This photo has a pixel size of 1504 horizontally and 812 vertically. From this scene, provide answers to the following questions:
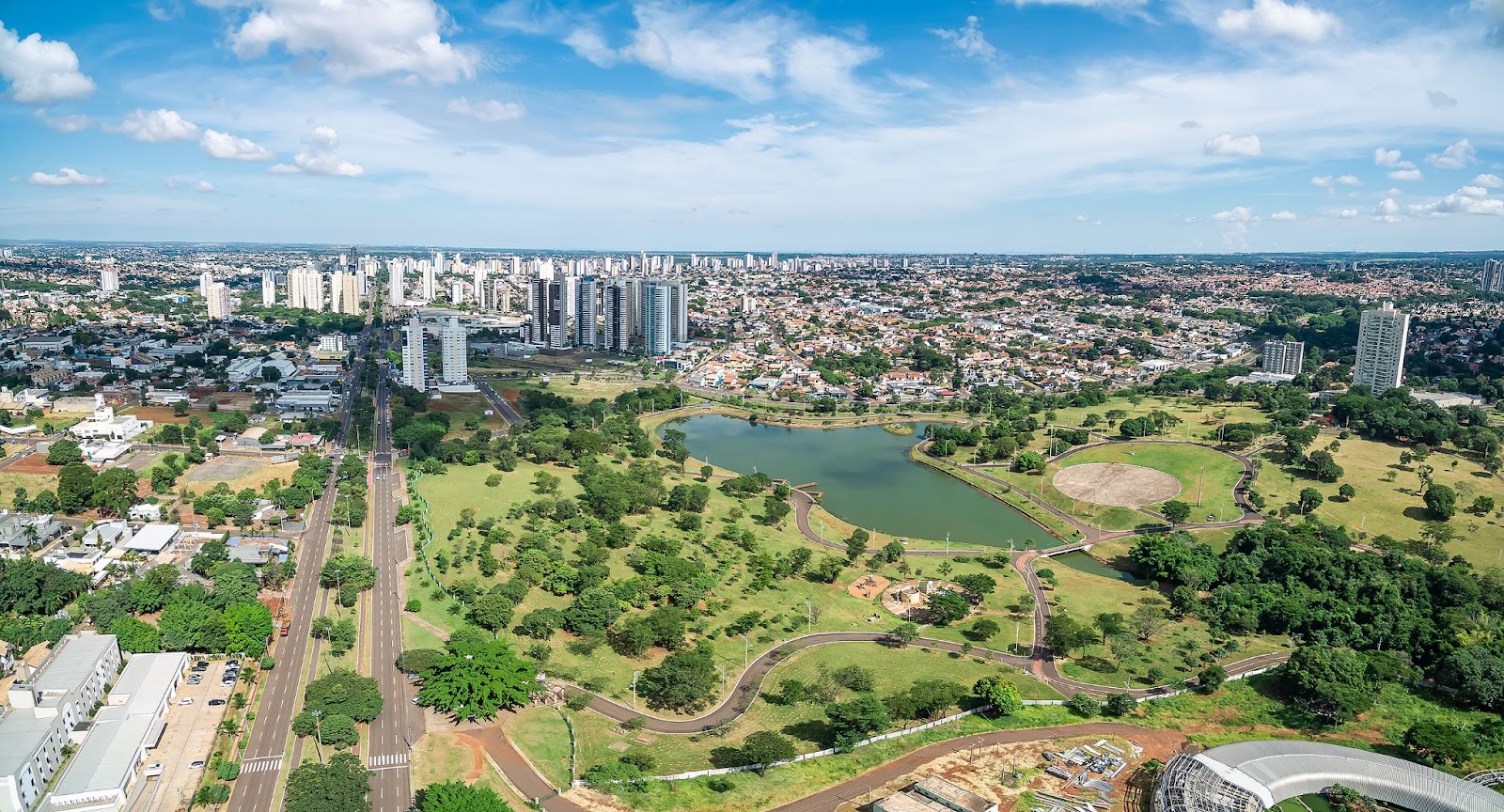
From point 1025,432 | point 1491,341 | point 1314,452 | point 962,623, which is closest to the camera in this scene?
point 962,623

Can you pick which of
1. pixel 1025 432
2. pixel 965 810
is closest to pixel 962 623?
pixel 965 810

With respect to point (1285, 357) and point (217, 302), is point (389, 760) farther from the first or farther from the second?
point (217, 302)

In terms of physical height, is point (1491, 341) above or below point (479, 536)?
above

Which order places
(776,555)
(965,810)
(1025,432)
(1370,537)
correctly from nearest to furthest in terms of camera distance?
1. (965,810)
2. (776,555)
3. (1370,537)
4. (1025,432)

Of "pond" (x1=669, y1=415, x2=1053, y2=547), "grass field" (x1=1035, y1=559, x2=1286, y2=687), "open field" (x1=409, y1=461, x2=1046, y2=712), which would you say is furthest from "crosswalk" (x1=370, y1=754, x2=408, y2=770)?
"pond" (x1=669, y1=415, x2=1053, y2=547)

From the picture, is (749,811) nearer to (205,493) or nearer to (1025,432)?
(205,493)

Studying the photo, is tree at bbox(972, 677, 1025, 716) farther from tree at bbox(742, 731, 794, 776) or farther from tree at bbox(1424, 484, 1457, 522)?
tree at bbox(1424, 484, 1457, 522)
